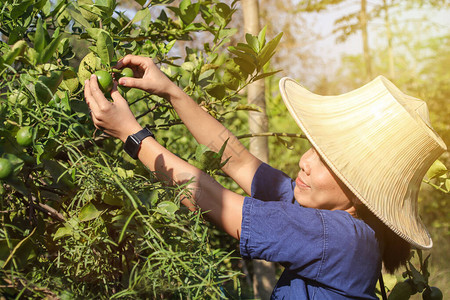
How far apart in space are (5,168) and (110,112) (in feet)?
1.19

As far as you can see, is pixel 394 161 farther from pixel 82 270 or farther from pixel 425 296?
pixel 82 270

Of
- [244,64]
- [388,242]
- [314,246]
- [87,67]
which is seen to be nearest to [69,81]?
→ [87,67]

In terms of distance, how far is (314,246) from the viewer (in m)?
1.23

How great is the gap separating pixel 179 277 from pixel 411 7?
9794 mm

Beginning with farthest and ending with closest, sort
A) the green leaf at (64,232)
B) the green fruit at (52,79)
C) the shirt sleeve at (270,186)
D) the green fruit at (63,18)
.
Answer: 1. the shirt sleeve at (270,186)
2. the green fruit at (63,18)
3. the green leaf at (64,232)
4. the green fruit at (52,79)

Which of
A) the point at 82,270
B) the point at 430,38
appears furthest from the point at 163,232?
the point at 430,38

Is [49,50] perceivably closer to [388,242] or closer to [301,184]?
[301,184]

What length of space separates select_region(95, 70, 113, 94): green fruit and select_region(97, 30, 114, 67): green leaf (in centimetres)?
Result: 3

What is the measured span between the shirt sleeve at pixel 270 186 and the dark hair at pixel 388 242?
31 cm

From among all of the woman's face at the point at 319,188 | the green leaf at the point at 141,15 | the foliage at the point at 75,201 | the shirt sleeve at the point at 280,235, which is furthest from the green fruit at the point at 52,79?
the woman's face at the point at 319,188

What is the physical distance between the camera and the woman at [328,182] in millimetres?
1171

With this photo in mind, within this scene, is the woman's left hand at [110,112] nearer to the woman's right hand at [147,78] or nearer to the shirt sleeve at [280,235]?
the woman's right hand at [147,78]

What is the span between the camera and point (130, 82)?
114 cm

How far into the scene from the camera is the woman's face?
54.2 inches
